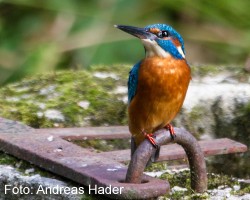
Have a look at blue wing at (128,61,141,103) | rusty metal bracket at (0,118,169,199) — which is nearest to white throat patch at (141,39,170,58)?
blue wing at (128,61,141,103)

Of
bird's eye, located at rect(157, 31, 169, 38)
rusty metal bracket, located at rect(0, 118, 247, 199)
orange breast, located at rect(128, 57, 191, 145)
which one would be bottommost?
rusty metal bracket, located at rect(0, 118, 247, 199)

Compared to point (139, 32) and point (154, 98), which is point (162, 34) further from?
point (154, 98)

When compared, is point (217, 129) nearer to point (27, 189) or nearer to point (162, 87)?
point (162, 87)

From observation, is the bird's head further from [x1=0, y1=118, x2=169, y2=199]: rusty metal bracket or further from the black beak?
[x1=0, y1=118, x2=169, y2=199]: rusty metal bracket

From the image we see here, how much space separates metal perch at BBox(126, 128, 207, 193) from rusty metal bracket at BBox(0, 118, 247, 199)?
0.03 m

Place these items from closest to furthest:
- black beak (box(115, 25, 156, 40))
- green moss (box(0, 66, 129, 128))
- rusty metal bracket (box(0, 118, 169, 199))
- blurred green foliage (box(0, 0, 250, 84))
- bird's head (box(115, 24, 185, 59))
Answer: rusty metal bracket (box(0, 118, 169, 199)), black beak (box(115, 25, 156, 40)), bird's head (box(115, 24, 185, 59)), green moss (box(0, 66, 129, 128)), blurred green foliage (box(0, 0, 250, 84))

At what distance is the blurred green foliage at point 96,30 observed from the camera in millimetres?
6531

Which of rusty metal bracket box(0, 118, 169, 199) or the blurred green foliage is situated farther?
the blurred green foliage

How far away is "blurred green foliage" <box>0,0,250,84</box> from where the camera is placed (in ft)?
21.4

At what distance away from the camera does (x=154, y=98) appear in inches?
161

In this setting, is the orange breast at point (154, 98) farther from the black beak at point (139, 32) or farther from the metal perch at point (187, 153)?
the metal perch at point (187, 153)

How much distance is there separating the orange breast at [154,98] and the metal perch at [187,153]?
0.37m

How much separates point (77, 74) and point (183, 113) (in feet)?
2.26

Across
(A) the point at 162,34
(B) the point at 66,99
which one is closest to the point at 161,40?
→ (A) the point at 162,34
